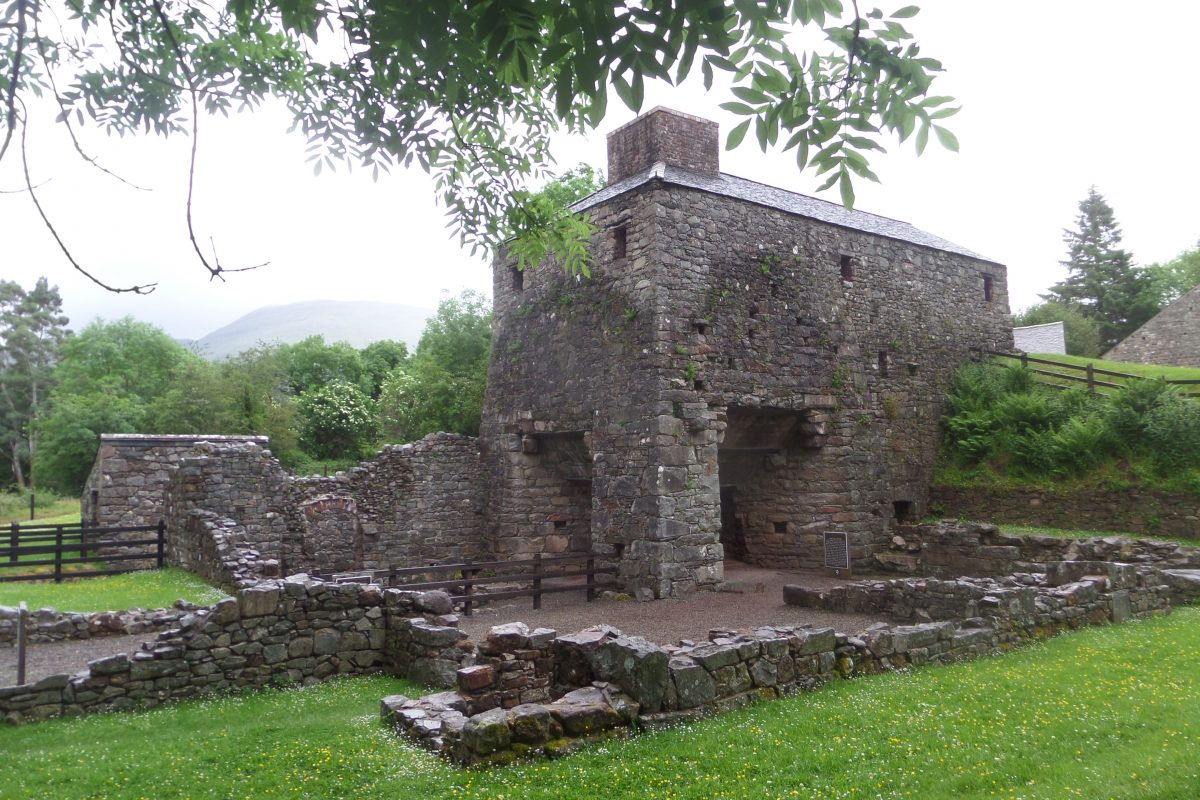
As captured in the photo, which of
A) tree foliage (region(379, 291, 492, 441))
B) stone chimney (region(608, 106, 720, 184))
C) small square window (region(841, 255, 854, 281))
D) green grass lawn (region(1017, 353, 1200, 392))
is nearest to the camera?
stone chimney (region(608, 106, 720, 184))

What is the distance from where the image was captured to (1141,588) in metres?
11.1

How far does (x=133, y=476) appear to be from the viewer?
60.8 feet

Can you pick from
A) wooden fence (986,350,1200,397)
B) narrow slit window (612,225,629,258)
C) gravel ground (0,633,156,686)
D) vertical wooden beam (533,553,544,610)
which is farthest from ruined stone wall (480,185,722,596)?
wooden fence (986,350,1200,397)

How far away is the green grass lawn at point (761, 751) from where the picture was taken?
490cm

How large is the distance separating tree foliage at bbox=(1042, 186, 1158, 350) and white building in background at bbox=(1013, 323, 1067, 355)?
12.8m


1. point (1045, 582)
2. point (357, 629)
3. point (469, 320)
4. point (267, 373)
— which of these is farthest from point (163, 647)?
point (267, 373)

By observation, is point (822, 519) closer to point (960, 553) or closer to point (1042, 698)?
point (960, 553)

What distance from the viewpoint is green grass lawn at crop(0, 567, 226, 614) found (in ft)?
38.7

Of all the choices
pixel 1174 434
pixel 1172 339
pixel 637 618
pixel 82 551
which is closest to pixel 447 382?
pixel 82 551

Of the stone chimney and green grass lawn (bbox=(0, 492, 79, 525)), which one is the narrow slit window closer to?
the stone chimney

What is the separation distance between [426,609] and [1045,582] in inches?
383

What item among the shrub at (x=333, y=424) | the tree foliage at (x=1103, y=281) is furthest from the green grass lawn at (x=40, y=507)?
the tree foliage at (x=1103, y=281)

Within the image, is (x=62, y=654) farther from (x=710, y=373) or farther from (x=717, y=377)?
(x=717, y=377)

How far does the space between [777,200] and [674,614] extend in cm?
985
